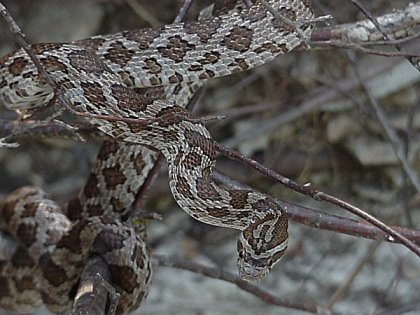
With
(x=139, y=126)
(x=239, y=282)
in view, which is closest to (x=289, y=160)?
(x=239, y=282)

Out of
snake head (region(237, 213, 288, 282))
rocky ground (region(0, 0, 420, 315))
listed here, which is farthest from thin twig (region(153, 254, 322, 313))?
rocky ground (region(0, 0, 420, 315))

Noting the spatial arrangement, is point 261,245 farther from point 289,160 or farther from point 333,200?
point 289,160

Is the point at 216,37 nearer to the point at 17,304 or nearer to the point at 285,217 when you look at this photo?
the point at 285,217

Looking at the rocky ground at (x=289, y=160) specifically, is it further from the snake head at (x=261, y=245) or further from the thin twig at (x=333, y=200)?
the thin twig at (x=333, y=200)

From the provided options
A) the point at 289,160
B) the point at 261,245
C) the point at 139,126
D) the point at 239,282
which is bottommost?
the point at 289,160

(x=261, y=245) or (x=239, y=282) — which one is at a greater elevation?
(x=261, y=245)

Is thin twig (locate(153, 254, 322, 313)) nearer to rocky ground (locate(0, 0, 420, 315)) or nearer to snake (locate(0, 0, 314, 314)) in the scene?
snake (locate(0, 0, 314, 314))

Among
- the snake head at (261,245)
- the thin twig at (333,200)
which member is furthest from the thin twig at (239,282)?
the thin twig at (333,200)
